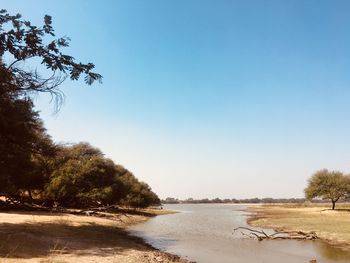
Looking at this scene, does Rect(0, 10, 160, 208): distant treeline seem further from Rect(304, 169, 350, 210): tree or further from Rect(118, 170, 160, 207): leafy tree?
Rect(304, 169, 350, 210): tree

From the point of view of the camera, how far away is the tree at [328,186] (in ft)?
272

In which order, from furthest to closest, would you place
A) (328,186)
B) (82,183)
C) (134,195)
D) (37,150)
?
(328,186) → (134,195) → (82,183) → (37,150)

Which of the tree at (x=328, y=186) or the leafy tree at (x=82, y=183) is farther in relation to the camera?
the tree at (x=328, y=186)

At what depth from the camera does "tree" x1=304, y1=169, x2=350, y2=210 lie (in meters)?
83.0

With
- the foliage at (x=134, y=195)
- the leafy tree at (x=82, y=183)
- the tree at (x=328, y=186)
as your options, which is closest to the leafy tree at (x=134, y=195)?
the foliage at (x=134, y=195)

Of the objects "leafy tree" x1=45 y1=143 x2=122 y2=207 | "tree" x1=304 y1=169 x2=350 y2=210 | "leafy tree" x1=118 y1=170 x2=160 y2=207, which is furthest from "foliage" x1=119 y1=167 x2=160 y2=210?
"tree" x1=304 y1=169 x2=350 y2=210

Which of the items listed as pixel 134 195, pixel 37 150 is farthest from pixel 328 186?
pixel 37 150

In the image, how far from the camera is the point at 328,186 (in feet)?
279

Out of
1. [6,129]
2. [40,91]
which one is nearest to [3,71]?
[40,91]

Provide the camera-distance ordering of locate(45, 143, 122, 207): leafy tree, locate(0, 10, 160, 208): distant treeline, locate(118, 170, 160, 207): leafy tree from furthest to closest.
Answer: locate(118, 170, 160, 207): leafy tree, locate(45, 143, 122, 207): leafy tree, locate(0, 10, 160, 208): distant treeline

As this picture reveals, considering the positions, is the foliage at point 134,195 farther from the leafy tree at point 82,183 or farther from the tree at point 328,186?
the tree at point 328,186

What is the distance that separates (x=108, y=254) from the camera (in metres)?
19.4

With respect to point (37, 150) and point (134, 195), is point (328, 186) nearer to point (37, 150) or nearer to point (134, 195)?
point (134, 195)

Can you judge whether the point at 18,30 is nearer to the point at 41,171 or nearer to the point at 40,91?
the point at 40,91
